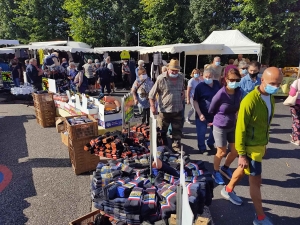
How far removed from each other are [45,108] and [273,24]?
11.8 m

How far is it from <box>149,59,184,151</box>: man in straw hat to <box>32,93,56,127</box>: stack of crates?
13.0ft

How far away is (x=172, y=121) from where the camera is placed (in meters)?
4.91

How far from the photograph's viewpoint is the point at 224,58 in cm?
1673

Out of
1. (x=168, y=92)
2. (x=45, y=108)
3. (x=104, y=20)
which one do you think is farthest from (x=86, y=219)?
(x=104, y=20)

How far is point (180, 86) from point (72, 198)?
2649 millimetres

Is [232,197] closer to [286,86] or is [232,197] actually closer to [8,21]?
[286,86]

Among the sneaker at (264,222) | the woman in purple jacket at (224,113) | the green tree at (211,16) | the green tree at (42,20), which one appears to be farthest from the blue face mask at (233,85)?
the green tree at (42,20)

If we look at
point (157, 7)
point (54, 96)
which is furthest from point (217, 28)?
point (54, 96)

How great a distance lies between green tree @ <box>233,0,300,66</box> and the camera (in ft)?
42.0

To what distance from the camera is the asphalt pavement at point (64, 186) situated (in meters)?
3.39

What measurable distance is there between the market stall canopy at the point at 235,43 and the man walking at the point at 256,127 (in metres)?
7.38

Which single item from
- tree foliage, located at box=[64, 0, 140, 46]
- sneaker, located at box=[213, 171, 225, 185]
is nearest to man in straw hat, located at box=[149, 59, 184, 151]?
sneaker, located at box=[213, 171, 225, 185]

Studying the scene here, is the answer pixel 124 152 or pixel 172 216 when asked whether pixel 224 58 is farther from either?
pixel 172 216

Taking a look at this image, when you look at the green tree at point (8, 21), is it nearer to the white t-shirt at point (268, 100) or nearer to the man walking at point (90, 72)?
the man walking at point (90, 72)
